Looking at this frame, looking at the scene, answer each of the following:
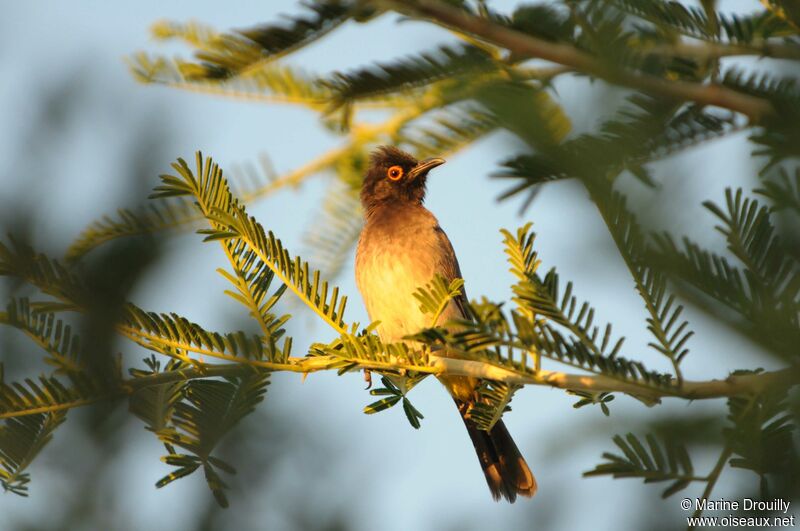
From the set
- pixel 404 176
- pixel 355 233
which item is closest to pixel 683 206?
pixel 355 233

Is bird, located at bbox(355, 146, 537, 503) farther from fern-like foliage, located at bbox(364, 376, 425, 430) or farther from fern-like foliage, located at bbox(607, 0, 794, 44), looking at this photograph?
fern-like foliage, located at bbox(607, 0, 794, 44)

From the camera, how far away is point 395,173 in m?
7.95

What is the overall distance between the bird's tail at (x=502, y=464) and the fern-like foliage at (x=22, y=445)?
4.58 meters

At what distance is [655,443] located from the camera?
4.95 feet

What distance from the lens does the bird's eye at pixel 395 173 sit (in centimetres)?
Answer: 793

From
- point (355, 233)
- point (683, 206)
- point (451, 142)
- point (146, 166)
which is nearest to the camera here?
point (146, 166)

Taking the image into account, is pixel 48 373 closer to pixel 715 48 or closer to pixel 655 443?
pixel 655 443

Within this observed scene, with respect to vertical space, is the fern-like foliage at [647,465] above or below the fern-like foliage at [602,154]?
below

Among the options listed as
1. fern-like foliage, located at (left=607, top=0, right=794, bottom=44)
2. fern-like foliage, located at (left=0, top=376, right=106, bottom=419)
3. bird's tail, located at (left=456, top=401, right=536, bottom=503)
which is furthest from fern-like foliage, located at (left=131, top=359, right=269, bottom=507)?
bird's tail, located at (left=456, top=401, right=536, bottom=503)

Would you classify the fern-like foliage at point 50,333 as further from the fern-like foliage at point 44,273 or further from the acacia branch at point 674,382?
the acacia branch at point 674,382

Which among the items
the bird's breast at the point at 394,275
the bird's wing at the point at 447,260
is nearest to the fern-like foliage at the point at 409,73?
the bird's breast at the point at 394,275

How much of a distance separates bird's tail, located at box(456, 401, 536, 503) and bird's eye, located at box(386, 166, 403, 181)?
268 centimetres

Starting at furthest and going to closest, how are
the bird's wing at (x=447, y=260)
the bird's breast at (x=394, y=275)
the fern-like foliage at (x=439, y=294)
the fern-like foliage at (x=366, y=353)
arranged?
A: the bird's wing at (x=447, y=260), the bird's breast at (x=394, y=275), the fern-like foliage at (x=366, y=353), the fern-like foliage at (x=439, y=294)

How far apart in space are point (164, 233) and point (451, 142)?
272 cm
